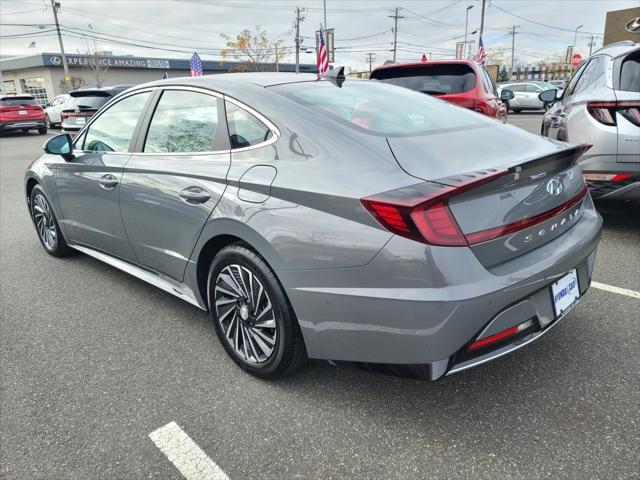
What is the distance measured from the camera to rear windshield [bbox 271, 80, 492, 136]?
8.06 ft

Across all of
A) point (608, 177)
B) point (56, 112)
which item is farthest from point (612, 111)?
point (56, 112)

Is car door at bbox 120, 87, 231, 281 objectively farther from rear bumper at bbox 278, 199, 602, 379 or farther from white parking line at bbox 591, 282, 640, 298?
white parking line at bbox 591, 282, 640, 298

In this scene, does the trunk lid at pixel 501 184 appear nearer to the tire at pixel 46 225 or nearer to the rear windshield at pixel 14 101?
the tire at pixel 46 225

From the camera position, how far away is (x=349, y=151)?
2.16 metres

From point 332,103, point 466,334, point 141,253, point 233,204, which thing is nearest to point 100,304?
point 141,253

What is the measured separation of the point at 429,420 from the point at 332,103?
5.40ft

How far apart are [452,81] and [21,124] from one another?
19.5 m

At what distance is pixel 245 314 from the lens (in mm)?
2574

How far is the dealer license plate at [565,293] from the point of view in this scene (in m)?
2.21

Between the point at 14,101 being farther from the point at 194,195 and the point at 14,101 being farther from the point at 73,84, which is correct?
the point at 73,84

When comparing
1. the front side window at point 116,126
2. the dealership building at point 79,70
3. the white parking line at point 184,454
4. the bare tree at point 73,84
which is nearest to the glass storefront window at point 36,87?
the dealership building at point 79,70

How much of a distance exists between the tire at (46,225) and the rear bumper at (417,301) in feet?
10.4

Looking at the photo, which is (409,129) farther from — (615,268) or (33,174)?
(33,174)

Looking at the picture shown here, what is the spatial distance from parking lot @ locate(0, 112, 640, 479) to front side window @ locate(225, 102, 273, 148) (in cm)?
124
